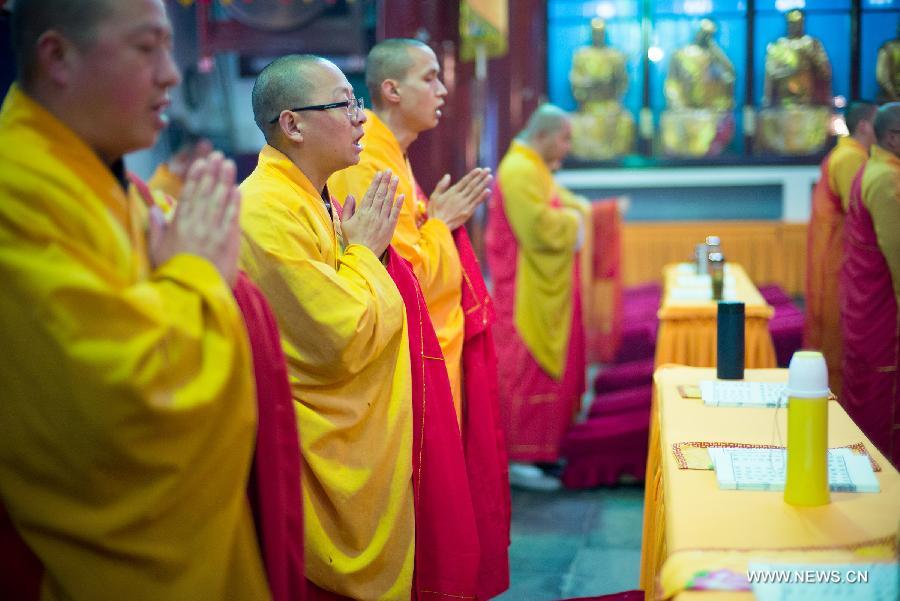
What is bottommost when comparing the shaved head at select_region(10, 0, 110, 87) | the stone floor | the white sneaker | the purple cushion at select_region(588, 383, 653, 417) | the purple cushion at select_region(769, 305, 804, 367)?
the white sneaker

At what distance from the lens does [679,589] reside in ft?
5.03

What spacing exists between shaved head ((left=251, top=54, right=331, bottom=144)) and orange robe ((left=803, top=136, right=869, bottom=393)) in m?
3.35

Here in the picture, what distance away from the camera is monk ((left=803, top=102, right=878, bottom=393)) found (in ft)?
16.2

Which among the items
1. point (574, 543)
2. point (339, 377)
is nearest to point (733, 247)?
point (574, 543)

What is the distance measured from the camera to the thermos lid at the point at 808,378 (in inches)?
70.0

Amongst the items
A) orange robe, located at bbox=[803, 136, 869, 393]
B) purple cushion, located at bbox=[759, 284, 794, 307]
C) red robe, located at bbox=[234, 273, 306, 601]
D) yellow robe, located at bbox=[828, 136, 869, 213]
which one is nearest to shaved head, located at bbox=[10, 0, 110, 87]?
red robe, located at bbox=[234, 273, 306, 601]

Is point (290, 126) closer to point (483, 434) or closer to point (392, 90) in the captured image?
point (392, 90)

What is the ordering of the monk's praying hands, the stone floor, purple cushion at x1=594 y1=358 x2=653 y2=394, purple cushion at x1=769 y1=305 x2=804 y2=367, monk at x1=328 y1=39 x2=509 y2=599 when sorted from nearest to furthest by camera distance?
the monk's praying hands → monk at x1=328 y1=39 x2=509 y2=599 → the stone floor → purple cushion at x1=769 y1=305 x2=804 y2=367 → purple cushion at x1=594 y1=358 x2=653 y2=394

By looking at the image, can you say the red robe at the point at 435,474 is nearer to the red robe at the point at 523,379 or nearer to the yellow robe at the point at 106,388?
the yellow robe at the point at 106,388

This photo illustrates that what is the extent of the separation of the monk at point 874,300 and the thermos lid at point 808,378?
2434mm

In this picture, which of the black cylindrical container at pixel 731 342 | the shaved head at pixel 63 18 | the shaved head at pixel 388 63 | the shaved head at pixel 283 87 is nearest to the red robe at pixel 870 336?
the black cylindrical container at pixel 731 342

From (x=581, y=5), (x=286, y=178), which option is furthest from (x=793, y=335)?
(x=581, y=5)

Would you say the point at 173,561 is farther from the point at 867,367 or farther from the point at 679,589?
the point at 867,367

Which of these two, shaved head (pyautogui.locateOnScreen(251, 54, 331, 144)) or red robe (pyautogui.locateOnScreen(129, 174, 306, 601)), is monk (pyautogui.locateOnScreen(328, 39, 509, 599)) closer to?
shaved head (pyautogui.locateOnScreen(251, 54, 331, 144))
